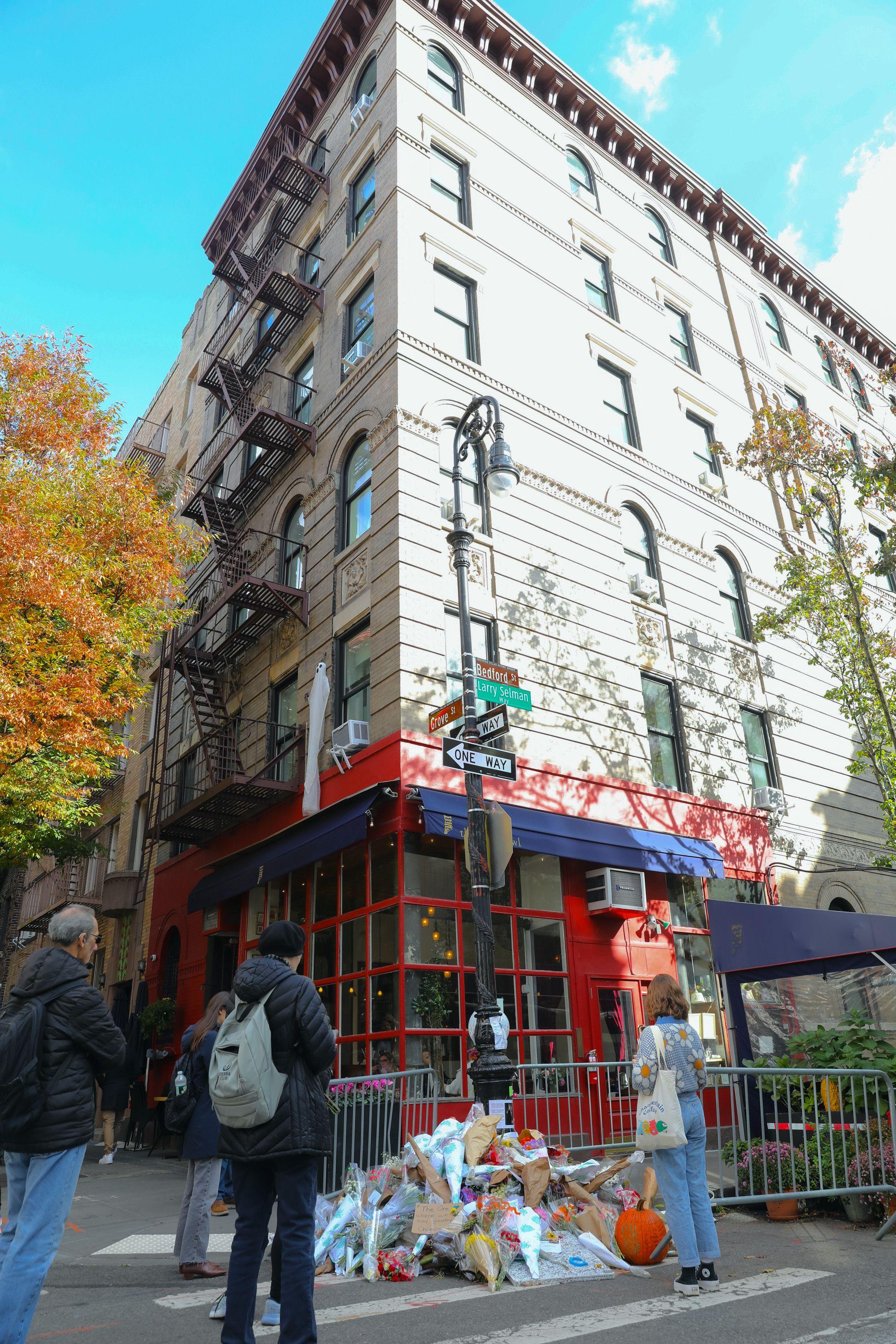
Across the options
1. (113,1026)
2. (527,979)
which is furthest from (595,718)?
(113,1026)

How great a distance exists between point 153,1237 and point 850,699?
15.6 metres

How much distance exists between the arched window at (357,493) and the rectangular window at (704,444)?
31.8 feet

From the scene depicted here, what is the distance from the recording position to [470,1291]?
18.7 ft

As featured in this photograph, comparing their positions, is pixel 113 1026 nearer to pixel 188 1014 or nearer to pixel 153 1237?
pixel 153 1237

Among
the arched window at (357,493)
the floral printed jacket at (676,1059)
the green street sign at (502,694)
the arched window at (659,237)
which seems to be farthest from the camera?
the arched window at (659,237)

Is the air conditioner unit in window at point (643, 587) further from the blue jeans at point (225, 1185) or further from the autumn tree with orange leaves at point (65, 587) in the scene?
the blue jeans at point (225, 1185)

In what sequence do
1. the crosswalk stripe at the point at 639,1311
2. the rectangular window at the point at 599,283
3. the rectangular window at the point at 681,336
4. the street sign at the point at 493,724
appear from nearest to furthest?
the crosswalk stripe at the point at 639,1311, the street sign at the point at 493,724, the rectangular window at the point at 599,283, the rectangular window at the point at 681,336

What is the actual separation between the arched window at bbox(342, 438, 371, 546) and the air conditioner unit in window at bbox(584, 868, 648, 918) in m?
7.13

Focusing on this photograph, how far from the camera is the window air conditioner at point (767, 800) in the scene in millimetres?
19328

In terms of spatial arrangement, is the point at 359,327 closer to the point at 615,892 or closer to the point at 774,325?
the point at 615,892

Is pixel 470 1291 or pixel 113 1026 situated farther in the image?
pixel 470 1291

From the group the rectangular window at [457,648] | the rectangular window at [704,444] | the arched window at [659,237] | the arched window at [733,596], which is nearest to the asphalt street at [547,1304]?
the rectangular window at [457,648]

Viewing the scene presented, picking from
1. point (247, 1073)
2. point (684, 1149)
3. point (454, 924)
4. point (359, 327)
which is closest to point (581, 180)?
point (359, 327)

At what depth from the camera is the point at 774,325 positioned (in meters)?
29.2
